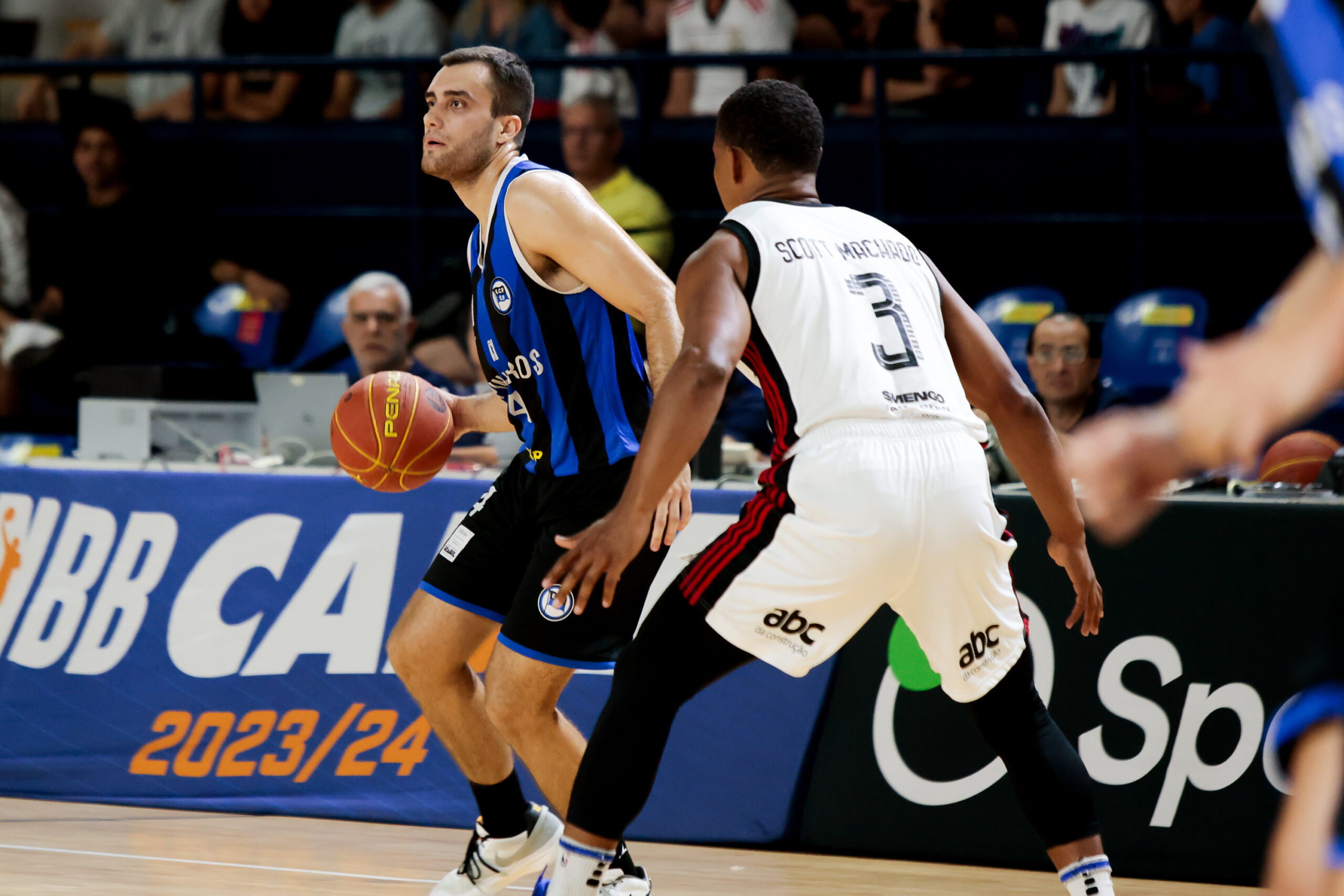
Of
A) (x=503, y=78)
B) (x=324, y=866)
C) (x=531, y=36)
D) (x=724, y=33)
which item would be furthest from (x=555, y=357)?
(x=531, y=36)

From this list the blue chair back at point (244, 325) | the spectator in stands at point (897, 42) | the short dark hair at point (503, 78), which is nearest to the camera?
the short dark hair at point (503, 78)

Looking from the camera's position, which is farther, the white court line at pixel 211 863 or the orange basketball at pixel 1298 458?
the orange basketball at pixel 1298 458

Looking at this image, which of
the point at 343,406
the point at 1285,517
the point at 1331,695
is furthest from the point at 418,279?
the point at 1331,695

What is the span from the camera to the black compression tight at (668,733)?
10.1 feet

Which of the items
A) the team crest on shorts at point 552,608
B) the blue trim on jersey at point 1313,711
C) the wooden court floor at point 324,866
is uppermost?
the blue trim on jersey at point 1313,711

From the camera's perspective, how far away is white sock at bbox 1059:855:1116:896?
3244 millimetres

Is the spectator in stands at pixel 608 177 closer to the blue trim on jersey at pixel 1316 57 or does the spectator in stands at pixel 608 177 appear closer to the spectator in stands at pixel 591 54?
the spectator in stands at pixel 591 54

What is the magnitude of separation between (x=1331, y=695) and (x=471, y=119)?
107 inches

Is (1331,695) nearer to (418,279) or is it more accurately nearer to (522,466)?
(522,466)

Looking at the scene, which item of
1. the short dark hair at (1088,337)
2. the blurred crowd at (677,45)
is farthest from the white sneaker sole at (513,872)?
the blurred crowd at (677,45)

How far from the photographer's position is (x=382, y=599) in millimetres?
5316

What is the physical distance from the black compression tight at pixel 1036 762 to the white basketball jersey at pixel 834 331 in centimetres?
53

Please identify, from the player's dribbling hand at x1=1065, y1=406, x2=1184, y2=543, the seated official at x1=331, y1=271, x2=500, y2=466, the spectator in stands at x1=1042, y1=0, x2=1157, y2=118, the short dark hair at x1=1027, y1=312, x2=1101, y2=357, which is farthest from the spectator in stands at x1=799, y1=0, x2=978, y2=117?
the player's dribbling hand at x1=1065, y1=406, x2=1184, y2=543

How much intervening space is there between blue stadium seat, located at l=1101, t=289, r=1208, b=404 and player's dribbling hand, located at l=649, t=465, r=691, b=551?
501 cm
